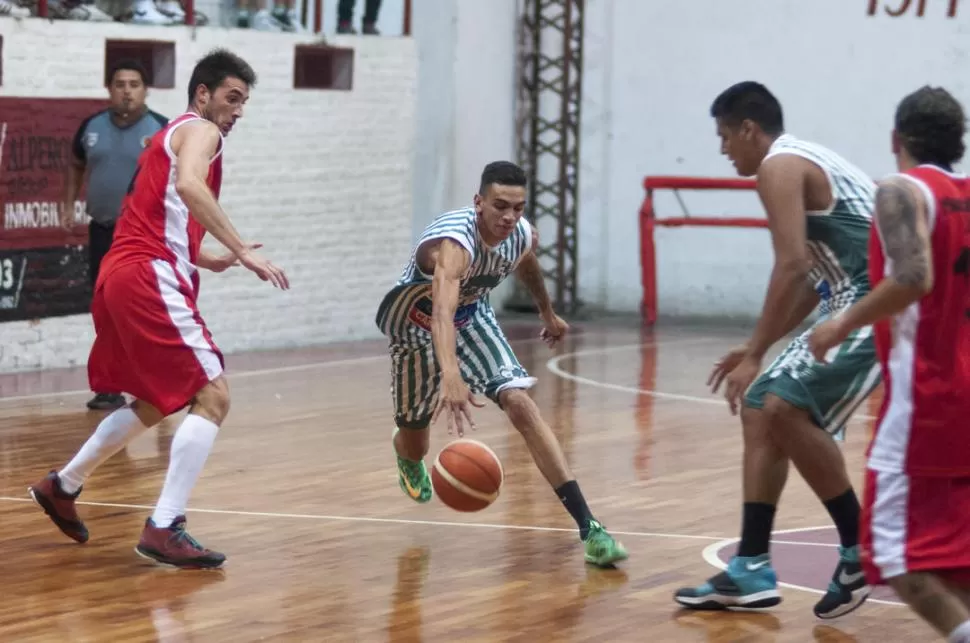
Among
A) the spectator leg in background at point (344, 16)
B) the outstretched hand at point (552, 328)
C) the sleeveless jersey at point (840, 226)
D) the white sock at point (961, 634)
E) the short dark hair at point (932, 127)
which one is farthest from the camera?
the spectator leg in background at point (344, 16)

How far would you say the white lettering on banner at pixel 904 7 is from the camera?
52.4 ft

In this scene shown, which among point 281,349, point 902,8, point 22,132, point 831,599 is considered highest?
point 902,8

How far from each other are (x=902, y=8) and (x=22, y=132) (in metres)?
7.89

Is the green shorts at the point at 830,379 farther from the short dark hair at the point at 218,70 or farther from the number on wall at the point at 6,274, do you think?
the number on wall at the point at 6,274

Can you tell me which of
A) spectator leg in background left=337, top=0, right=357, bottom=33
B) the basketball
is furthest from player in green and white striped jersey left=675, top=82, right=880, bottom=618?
spectator leg in background left=337, top=0, right=357, bottom=33

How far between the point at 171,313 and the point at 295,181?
8.34 metres

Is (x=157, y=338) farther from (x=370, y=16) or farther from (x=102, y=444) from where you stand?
(x=370, y=16)

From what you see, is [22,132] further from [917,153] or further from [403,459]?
[917,153]

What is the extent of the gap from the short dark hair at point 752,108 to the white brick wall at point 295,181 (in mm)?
8079

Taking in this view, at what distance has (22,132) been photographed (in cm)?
1274

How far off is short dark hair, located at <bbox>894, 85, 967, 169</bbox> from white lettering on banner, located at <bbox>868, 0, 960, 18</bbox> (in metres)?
11.7

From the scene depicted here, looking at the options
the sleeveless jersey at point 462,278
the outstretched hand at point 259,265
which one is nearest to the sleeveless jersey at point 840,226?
the sleeveless jersey at point 462,278

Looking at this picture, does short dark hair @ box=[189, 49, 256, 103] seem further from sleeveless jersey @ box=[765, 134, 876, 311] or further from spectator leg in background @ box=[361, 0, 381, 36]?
spectator leg in background @ box=[361, 0, 381, 36]

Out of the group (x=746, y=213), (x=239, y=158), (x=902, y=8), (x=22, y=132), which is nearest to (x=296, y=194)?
(x=239, y=158)
